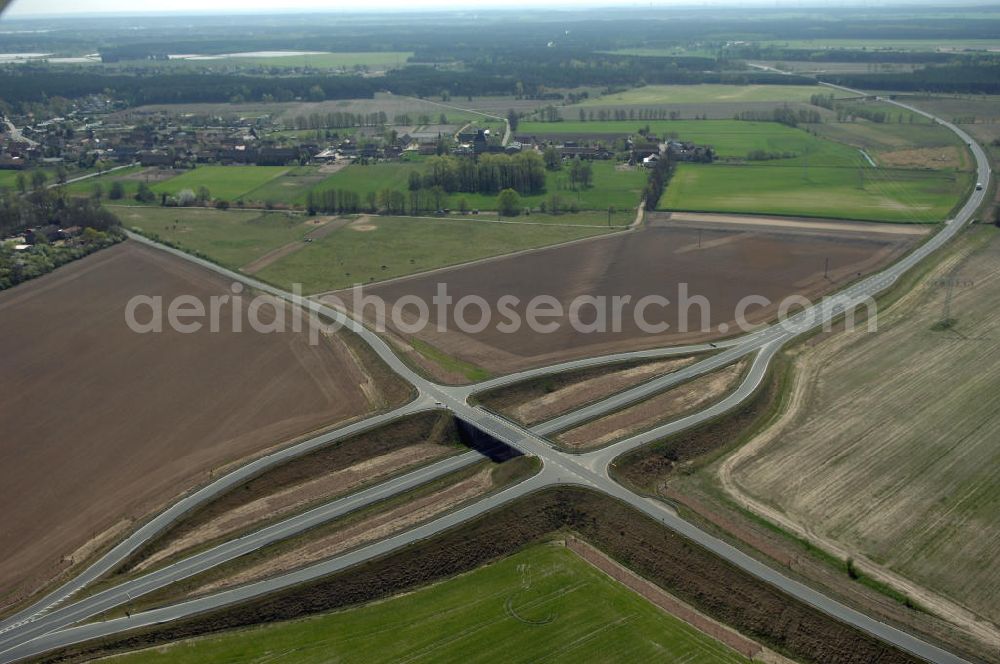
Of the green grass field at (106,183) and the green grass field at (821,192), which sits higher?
the green grass field at (106,183)

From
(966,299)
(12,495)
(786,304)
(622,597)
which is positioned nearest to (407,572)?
(622,597)

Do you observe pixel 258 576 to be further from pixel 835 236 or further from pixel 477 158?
pixel 477 158

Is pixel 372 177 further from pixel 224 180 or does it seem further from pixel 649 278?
pixel 649 278

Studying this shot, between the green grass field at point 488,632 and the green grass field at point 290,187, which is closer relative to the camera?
the green grass field at point 488,632

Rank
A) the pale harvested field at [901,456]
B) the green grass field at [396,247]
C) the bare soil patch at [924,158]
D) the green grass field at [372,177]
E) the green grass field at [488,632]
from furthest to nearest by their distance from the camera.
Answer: the bare soil patch at [924,158]
the green grass field at [372,177]
the green grass field at [396,247]
the pale harvested field at [901,456]
the green grass field at [488,632]

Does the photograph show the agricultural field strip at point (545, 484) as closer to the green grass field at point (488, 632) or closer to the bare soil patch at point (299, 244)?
the green grass field at point (488, 632)

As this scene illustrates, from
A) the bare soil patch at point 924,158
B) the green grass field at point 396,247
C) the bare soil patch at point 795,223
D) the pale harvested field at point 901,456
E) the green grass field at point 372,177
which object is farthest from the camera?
the bare soil patch at point 924,158

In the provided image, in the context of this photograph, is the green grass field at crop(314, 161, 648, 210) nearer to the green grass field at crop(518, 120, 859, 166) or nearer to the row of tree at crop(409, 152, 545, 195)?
the row of tree at crop(409, 152, 545, 195)

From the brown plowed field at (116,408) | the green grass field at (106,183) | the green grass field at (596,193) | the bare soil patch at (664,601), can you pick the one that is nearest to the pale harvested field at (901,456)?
the bare soil patch at (664,601)
